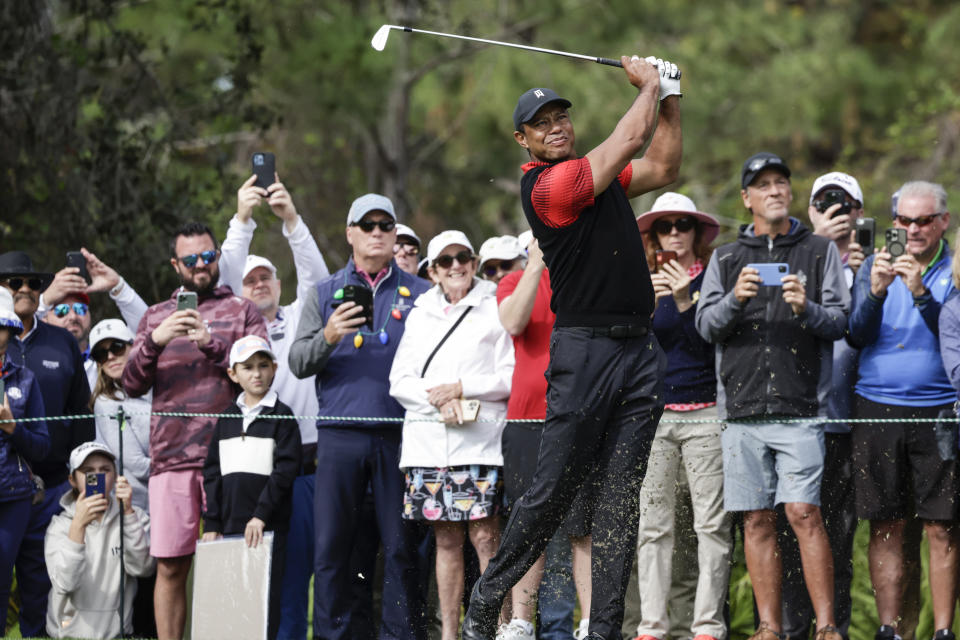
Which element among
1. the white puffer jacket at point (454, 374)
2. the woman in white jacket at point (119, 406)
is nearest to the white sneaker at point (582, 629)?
the white puffer jacket at point (454, 374)

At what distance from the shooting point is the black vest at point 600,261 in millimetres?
5723

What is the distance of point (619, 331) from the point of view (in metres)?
5.75

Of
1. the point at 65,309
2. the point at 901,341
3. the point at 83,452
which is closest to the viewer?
the point at 901,341

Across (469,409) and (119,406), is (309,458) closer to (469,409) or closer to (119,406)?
(119,406)

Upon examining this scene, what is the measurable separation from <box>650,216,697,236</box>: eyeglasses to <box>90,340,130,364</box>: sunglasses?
3.40m

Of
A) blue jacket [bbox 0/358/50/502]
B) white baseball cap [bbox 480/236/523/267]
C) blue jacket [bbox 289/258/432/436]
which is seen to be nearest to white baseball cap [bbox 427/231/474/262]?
blue jacket [bbox 289/258/432/436]

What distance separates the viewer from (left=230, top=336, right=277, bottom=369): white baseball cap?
7.67 meters

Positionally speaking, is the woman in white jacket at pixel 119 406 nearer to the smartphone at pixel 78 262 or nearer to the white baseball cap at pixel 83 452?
the white baseball cap at pixel 83 452

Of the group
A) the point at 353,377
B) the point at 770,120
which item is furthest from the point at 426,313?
the point at 770,120

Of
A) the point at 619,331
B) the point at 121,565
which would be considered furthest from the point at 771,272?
the point at 121,565

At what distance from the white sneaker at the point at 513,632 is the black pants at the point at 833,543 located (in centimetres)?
143

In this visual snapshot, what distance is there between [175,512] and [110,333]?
138cm

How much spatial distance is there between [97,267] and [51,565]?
1928 mm

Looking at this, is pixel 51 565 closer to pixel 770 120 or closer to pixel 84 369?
pixel 84 369
